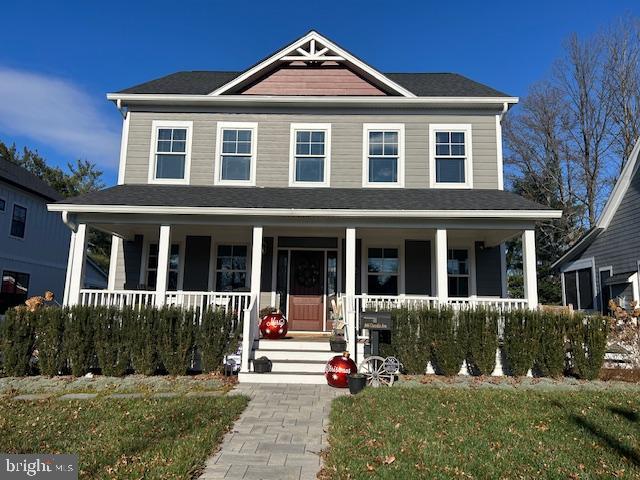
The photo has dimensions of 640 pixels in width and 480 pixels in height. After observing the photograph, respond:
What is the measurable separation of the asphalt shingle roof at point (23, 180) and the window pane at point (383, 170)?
1436 cm

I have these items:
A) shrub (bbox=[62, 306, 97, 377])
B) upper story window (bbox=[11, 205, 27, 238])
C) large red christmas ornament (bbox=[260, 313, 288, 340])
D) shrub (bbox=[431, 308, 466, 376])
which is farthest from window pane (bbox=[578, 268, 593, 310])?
upper story window (bbox=[11, 205, 27, 238])

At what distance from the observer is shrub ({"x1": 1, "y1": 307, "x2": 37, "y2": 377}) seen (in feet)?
24.6

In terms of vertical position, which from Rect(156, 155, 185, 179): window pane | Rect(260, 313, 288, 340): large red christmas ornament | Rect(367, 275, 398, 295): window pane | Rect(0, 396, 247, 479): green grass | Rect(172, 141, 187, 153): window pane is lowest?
Rect(0, 396, 247, 479): green grass

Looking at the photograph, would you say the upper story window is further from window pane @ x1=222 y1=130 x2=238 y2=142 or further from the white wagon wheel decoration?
the white wagon wheel decoration

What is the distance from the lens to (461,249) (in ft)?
35.8

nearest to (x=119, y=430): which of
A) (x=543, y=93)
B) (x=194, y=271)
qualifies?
(x=194, y=271)

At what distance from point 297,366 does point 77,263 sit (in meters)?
5.13

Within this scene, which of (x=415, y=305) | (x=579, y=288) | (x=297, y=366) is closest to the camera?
(x=297, y=366)

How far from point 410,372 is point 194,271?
239 inches

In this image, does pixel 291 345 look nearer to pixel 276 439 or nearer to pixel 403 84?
pixel 276 439

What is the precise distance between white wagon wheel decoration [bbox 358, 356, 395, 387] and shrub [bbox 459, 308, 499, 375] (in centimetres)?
163

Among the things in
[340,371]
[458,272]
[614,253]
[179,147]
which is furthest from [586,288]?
[179,147]

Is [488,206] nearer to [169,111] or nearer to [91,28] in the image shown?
[169,111]

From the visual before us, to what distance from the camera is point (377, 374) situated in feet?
23.3
